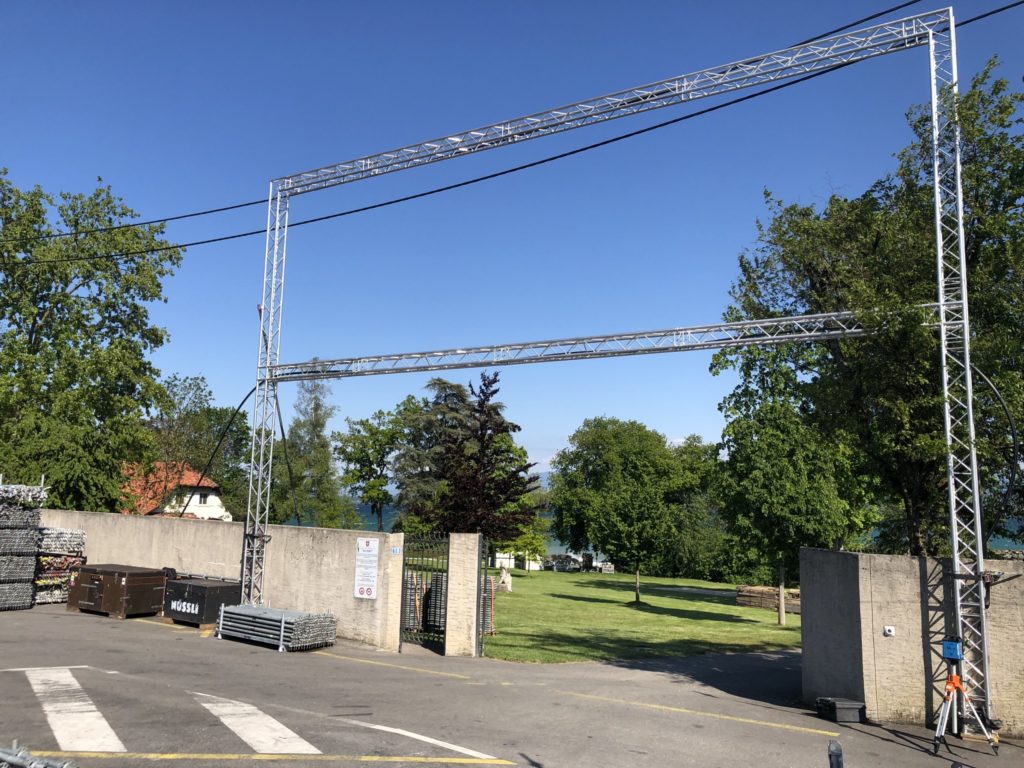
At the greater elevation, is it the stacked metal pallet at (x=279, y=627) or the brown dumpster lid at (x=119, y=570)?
the brown dumpster lid at (x=119, y=570)

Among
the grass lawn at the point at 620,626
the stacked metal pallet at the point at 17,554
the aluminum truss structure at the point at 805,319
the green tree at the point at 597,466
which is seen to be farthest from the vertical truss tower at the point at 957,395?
the green tree at the point at 597,466

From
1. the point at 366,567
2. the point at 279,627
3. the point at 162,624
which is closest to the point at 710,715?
the point at 366,567

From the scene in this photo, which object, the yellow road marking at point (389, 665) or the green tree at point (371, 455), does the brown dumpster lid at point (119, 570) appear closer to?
the yellow road marking at point (389, 665)

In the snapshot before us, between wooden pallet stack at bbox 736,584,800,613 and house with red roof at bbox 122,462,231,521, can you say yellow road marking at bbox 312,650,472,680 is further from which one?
house with red roof at bbox 122,462,231,521

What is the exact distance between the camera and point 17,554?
20922 mm

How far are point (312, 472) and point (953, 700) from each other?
63544mm

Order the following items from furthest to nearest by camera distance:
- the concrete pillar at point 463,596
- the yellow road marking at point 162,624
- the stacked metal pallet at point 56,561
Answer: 1. the stacked metal pallet at point 56,561
2. the yellow road marking at point 162,624
3. the concrete pillar at point 463,596

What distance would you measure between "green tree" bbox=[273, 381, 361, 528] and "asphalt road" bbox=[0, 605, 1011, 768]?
50134 mm

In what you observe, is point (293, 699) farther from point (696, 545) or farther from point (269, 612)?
point (696, 545)

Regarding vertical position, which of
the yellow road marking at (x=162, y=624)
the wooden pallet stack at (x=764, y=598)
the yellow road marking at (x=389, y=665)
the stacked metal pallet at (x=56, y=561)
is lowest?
the wooden pallet stack at (x=764, y=598)

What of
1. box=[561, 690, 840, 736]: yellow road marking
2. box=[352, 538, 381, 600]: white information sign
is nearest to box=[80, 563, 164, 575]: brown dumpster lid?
box=[352, 538, 381, 600]: white information sign

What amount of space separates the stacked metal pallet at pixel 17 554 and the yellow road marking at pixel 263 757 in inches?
590

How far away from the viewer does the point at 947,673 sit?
37.9 feet

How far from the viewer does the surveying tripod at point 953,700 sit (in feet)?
34.4
